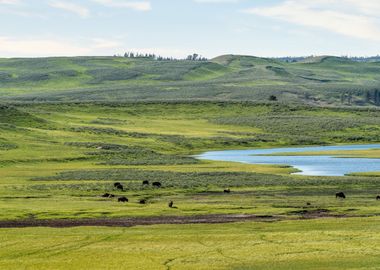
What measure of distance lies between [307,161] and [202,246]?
70545mm

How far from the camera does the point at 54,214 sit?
2329 inches

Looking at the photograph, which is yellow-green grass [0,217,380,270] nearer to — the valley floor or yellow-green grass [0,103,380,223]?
the valley floor

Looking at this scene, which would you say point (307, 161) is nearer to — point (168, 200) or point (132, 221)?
point (168, 200)

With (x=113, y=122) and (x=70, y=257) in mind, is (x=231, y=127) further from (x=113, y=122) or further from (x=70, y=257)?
(x=70, y=257)

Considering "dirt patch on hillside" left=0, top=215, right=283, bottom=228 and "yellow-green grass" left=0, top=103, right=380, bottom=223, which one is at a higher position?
"dirt patch on hillside" left=0, top=215, right=283, bottom=228

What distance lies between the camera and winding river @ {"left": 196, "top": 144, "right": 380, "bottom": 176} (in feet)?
325

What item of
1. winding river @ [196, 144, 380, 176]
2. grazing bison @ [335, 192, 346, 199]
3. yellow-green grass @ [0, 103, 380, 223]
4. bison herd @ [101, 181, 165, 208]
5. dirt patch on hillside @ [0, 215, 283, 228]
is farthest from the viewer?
winding river @ [196, 144, 380, 176]

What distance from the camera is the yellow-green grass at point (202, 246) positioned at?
130 feet

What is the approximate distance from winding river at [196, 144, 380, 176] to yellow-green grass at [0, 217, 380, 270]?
146 ft

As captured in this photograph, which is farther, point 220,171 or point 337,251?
point 220,171

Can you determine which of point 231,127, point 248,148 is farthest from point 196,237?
point 231,127

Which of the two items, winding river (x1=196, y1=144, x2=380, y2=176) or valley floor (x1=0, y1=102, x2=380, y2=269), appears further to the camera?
winding river (x1=196, y1=144, x2=380, y2=176)

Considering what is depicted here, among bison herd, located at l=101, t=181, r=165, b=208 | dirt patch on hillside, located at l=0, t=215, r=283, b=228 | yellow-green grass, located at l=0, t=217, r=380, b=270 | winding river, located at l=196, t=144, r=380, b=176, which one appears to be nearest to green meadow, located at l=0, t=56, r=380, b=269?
yellow-green grass, located at l=0, t=217, r=380, b=270

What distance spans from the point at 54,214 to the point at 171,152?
72294mm
